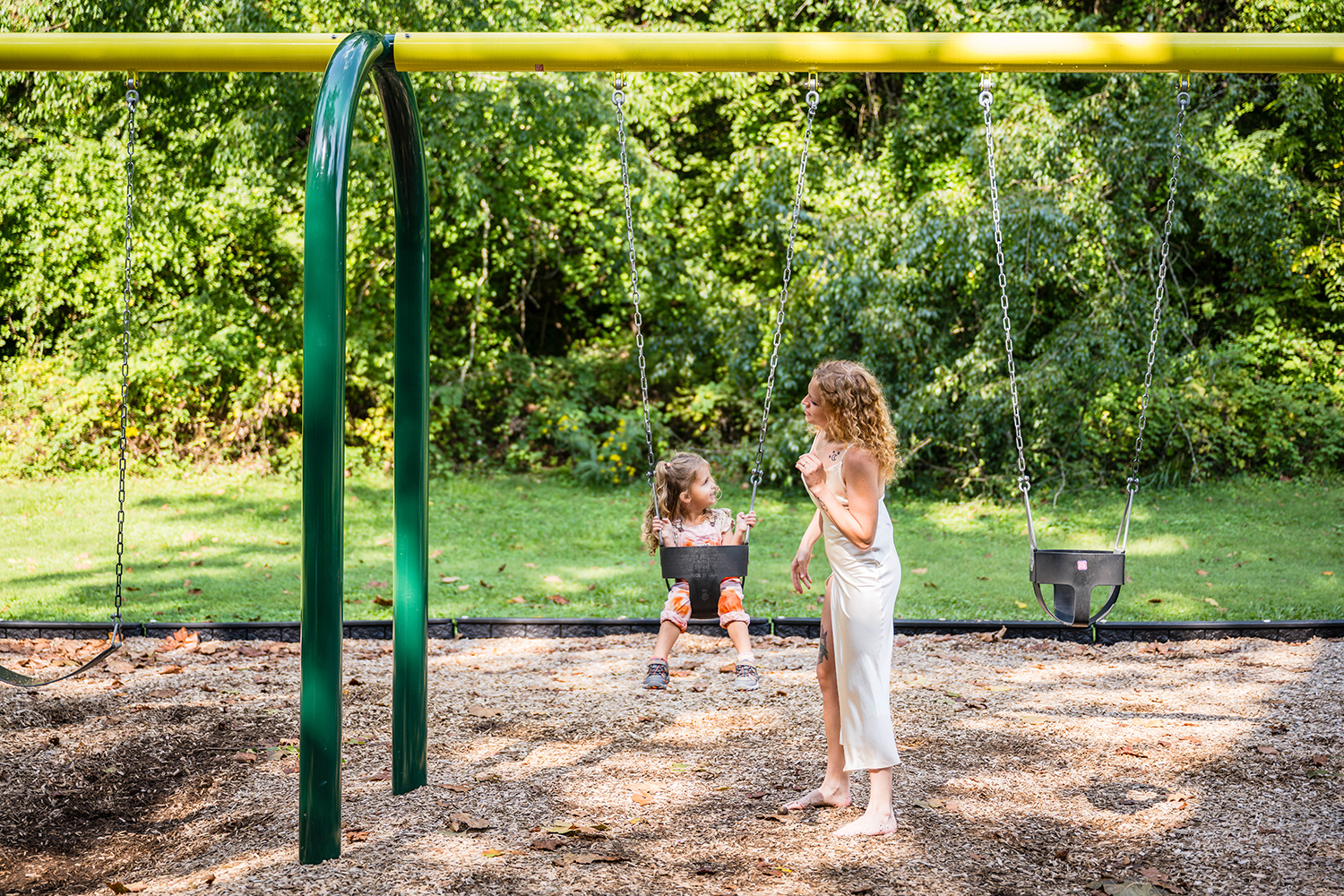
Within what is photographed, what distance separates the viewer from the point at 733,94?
12766mm

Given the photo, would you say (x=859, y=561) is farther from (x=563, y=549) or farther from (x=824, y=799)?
(x=563, y=549)

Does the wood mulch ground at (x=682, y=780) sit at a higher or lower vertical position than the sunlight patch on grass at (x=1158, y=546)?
lower

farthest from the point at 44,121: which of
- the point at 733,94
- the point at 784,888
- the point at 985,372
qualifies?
the point at 784,888

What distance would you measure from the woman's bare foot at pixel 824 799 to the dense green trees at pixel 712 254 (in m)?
6.66

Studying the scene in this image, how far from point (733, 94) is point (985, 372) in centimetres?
500

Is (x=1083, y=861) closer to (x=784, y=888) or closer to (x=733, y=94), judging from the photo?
(x=784, y=888)

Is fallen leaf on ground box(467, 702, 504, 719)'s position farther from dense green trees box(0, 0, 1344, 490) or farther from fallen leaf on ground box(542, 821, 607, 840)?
dense green trees box(0, 0, 1344, 490)

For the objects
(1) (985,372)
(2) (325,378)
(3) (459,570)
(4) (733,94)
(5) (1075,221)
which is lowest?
(3) (459,570)

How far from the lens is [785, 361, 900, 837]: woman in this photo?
296cm

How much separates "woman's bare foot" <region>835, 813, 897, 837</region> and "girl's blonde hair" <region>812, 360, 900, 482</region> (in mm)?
945

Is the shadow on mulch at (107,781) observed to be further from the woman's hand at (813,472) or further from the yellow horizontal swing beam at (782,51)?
the yellow horizontal swing beam at (782,51)

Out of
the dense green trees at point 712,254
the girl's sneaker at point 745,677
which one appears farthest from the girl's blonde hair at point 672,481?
the dense green trees at point 712,254

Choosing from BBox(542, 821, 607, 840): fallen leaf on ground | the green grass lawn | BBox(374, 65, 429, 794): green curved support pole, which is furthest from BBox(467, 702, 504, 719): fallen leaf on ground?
the green grass lawn

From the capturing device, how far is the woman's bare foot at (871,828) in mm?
3039
